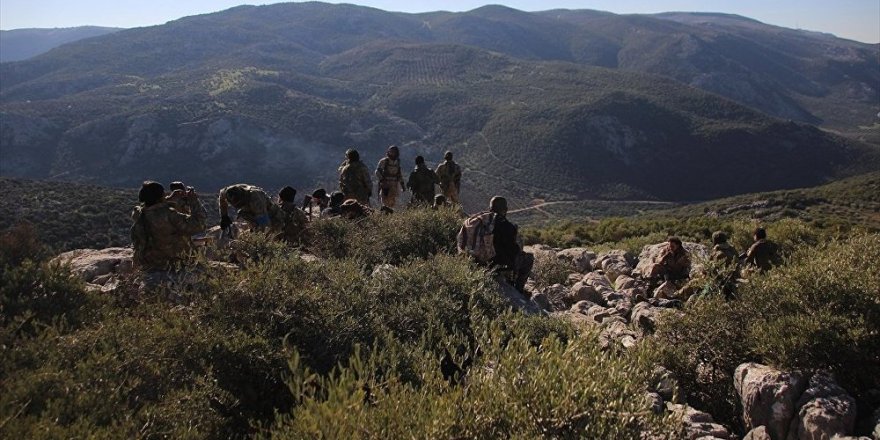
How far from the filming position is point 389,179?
13.3 meters

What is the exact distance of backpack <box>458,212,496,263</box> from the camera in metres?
8.16

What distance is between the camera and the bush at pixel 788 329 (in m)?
5.02

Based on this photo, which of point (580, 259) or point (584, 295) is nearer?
point (584, 295)

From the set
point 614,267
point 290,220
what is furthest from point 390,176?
point 614,267

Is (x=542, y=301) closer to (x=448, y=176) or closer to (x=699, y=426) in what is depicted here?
(x=699, y=426)

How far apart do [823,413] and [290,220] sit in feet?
23.7

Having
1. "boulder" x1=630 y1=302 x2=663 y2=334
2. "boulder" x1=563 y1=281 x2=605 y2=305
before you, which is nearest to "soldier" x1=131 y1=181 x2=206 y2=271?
"boulder" x1=630 y1=302 x2=663 y2=334

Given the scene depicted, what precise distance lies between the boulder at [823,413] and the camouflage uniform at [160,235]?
6377 mm

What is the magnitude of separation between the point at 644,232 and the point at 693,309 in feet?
40.6

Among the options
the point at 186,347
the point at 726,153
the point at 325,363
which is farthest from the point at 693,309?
the point at 726,153

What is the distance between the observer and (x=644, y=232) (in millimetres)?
18000

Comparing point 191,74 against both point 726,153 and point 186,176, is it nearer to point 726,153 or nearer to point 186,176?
point 186,176

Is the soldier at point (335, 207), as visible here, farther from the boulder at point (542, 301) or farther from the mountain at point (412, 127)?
the mountain at point (412, 127)

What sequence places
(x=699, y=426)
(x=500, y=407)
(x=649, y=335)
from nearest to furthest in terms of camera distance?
(x=500, y=407) → (x=699, y=426) → (x=649, y=335)
